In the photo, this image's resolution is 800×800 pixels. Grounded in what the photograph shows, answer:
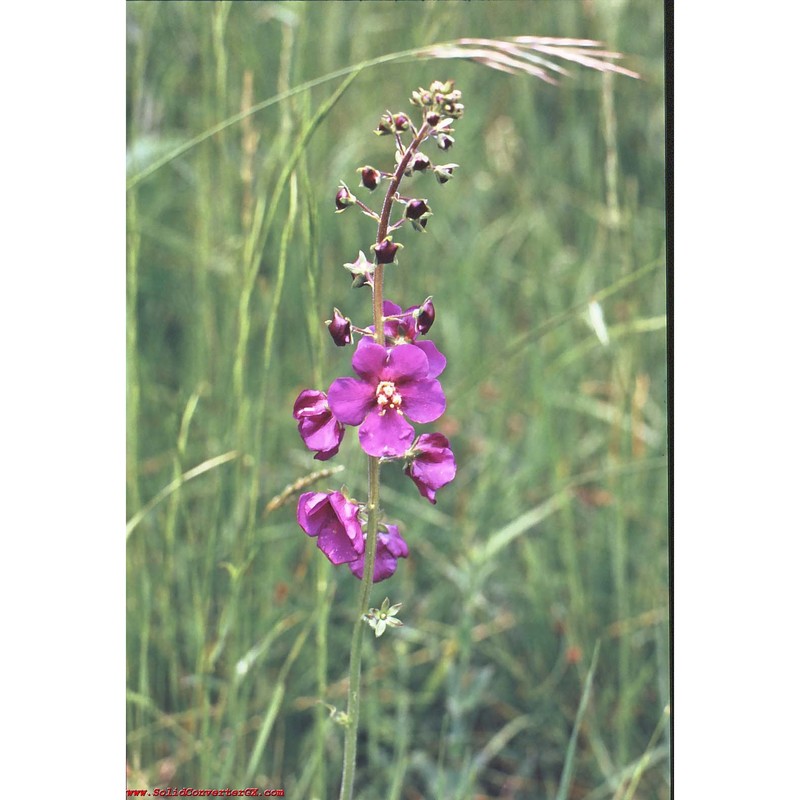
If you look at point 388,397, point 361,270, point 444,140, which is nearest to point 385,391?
point 388,397

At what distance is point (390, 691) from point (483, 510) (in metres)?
0.35

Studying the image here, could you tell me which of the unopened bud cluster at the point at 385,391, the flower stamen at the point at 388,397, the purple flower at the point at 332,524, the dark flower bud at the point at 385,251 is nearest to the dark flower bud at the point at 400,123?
the unopened bud cluster at the point at 385,391

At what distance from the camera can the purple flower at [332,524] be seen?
3.12 feet

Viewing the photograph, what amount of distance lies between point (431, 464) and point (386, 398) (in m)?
0.09

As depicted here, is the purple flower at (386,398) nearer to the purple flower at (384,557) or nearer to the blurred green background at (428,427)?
the purple flower at (384,557)

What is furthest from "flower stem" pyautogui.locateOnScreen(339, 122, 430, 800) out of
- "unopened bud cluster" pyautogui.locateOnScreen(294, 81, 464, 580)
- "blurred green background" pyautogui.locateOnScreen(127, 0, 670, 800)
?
"blurred green background" pyautogui.locateOnScreen(127, 0, 670, 800)

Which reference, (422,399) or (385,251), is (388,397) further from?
(385,251)

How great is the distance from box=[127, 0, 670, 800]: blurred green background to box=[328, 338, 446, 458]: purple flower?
1.01 feet

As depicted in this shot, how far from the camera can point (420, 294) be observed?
1900 millimetres

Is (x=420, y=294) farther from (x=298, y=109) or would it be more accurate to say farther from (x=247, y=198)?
(x=298, y=109)

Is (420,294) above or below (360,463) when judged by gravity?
above

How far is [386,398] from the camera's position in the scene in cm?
94

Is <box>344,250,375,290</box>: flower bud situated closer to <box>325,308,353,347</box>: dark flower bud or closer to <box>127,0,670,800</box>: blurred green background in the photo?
<box>325,308,353,347</box>: dark flower bud

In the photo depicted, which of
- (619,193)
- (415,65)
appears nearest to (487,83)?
(415,65)
